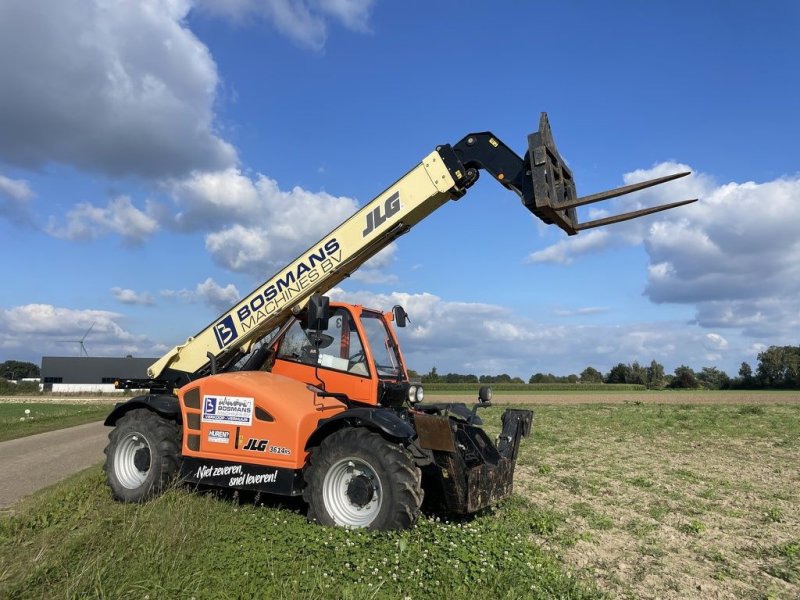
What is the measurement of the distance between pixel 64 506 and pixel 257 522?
280 centimetres

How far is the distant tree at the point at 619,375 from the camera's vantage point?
351ft

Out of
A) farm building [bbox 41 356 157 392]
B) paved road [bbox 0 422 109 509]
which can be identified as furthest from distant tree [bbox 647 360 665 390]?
paved road [bbox 0 422 109 509]

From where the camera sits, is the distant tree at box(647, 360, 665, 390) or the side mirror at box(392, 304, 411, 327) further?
the distant tree at box(647, 360, 665, 390)

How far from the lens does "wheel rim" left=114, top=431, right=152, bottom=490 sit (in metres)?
8.14

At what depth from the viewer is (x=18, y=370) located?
140 metres

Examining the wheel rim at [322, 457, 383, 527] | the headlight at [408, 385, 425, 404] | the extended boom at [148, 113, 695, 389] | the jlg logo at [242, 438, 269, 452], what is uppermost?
the extended boom at [148, 113, 695, 389]

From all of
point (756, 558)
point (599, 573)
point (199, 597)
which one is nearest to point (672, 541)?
point (756, 558)

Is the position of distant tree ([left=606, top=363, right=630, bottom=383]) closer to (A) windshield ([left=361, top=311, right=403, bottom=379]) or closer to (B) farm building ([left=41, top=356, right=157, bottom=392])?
(B) farm building ([left=41, top=356, right=157, bottom=392])

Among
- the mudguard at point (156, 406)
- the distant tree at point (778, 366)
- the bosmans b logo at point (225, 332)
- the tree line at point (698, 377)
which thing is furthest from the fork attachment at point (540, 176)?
the distant tree at point (778, 366)

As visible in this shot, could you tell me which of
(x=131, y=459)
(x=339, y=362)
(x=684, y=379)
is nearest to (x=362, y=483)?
(x=339, y=362)

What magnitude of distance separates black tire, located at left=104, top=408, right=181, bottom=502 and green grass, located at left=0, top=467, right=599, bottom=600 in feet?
3.16

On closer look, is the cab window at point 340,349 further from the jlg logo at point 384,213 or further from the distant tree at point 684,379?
the distant tree at point 684,379

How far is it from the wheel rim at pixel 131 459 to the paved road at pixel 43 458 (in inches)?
70.2

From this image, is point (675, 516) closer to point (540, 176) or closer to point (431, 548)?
point (431, 548)
